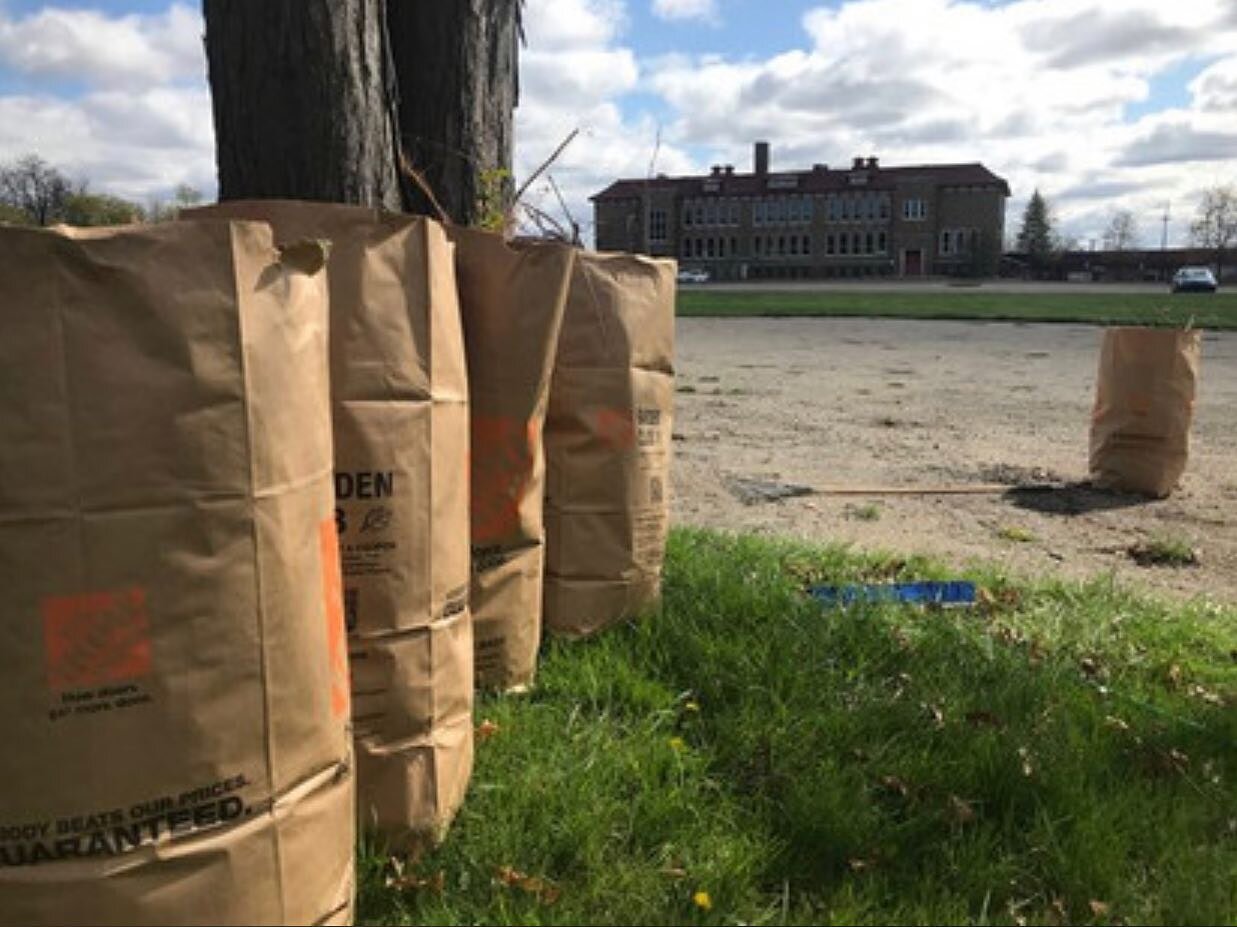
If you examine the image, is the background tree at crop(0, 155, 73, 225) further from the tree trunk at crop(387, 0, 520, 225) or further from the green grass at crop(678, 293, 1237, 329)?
the green grass at crop(678, 293, 1237, 329)

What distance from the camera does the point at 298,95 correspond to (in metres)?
2.46

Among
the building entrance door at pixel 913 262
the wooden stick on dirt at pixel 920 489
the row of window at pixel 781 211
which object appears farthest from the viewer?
the row of window at pixel 781 211

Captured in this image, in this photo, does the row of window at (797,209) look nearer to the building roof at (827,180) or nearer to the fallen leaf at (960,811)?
the building roof at (827,180)

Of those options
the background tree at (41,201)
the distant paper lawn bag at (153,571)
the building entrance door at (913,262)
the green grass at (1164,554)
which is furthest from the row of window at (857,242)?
the distant paper lawn bag at (153,571)

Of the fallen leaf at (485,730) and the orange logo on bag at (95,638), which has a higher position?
the orange logo on bag at (95,638)

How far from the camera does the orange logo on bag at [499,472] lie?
103 inches

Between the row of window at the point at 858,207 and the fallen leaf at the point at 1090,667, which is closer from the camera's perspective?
the fallen leaf at the point at 1090,667

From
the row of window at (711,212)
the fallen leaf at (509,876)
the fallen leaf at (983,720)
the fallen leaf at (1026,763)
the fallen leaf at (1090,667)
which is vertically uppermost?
the row of window at (711,212)

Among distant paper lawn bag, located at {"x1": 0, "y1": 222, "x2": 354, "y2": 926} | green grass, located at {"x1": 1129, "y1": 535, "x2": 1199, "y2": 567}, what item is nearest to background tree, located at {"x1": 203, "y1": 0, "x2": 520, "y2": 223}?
distant paper lawn bag, located at {"x1": 0, "y1": 222, "x2": 354, "y2": 926}

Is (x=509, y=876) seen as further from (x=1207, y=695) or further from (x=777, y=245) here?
(x=777, y=245)

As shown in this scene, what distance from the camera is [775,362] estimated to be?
46.8ft

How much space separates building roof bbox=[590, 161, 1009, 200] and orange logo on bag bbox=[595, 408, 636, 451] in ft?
270

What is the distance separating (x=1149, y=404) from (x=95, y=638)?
5.72 meters

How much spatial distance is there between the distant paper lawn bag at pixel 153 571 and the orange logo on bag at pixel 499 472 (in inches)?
40.6
